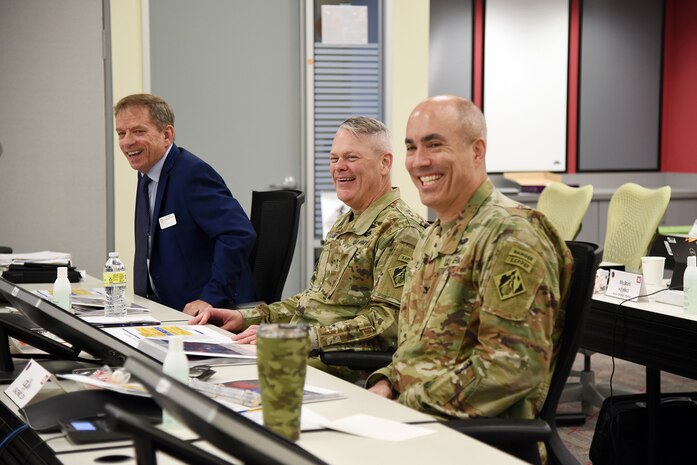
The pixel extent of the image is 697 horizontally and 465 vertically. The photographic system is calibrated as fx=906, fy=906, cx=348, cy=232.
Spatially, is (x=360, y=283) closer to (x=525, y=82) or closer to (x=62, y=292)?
(x=62, y=292)

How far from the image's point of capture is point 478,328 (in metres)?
1.86

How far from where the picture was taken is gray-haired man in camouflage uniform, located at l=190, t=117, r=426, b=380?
8.08 ft

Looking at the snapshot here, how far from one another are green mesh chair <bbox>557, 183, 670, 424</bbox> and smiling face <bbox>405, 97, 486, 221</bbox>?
258cm

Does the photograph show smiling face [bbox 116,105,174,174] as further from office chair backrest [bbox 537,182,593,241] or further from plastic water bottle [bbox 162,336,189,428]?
office chair backrest [bbox 537,182,593,241]

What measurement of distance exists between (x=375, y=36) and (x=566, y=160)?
10.3ft

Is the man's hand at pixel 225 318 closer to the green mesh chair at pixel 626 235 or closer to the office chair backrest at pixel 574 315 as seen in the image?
the office chair backrest at pixel 574 315

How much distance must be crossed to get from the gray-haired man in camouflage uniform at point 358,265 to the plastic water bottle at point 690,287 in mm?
968

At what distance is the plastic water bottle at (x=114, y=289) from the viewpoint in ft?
8.60

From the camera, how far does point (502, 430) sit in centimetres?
160

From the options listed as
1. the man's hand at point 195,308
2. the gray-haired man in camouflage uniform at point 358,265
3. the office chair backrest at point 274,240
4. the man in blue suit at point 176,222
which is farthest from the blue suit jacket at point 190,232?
the gray-haired man in camouflage uniform at point 358,265

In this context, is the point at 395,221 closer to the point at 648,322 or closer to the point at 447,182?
the point at 447,182

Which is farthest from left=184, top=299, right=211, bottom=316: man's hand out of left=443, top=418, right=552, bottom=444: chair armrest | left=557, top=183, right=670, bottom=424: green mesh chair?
left=557, top=183, right=670, bottom=424: green mesh chair

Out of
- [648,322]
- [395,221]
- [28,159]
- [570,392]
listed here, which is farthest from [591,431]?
[28,159]

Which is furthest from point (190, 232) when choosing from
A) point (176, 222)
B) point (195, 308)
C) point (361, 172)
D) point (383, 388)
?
point (383, 388)
